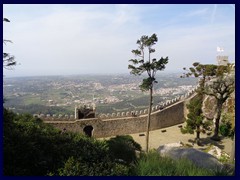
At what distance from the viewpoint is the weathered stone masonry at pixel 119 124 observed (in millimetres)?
17969

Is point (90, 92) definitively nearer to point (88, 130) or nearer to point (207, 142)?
point (88, 130)

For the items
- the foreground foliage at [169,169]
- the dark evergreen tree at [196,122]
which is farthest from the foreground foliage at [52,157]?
the dark evergreen tree at [196,122]

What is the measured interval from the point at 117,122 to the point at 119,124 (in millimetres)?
190

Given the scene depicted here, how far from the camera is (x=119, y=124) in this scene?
737 inches

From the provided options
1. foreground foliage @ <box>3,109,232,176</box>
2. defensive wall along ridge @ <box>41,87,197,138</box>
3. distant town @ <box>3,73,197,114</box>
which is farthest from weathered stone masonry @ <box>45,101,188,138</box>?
foreground foliage @ <box>3,109,232,176</box>

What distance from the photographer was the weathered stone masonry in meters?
18.0

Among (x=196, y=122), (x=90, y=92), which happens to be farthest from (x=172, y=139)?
(x=90, y=92)

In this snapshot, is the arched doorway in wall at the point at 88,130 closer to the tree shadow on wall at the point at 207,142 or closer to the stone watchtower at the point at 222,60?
the tree shadow on wall at the point at 207,142

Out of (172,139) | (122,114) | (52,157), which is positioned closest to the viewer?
(52,157)

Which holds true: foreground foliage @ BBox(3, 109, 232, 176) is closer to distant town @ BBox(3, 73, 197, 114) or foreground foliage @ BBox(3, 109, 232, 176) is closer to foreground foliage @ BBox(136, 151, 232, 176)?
foreground foliage @ BBox(136, 151, 232, 176)

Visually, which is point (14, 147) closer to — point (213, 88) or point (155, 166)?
point (155, 166)

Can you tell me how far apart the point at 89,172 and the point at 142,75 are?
928cm

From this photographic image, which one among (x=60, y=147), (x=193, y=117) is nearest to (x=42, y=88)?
(x=193, y=117)

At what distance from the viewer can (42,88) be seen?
18359mm
